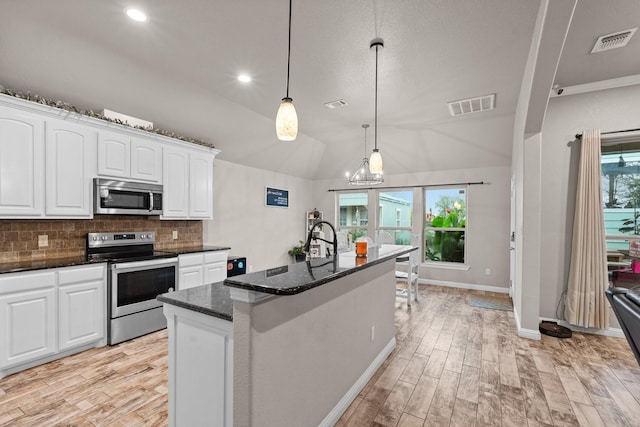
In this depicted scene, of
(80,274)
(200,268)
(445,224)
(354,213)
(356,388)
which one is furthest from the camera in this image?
(354,213)

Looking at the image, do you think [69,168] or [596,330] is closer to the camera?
[69,168]

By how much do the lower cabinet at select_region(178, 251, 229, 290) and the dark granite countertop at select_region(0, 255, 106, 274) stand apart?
0.92 metres

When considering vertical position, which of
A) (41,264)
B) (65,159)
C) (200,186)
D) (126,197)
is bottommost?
(41,264)

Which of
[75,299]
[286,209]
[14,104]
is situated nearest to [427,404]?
[75,299]

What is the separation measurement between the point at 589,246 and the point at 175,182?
5074mm

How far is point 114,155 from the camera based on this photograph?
3.31 meters

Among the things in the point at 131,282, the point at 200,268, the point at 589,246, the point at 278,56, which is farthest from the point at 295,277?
the point at 589,246

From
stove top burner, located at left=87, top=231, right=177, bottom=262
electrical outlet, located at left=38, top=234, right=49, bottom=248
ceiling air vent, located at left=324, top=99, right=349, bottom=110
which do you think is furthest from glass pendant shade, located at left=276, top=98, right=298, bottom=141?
electrical outlet, located at left=38, top=234, right=49, bottom=248

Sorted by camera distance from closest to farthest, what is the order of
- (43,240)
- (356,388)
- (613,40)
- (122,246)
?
(356,388) < (613,40) < (43,240) < (122,246)

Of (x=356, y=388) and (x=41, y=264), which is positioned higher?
(x=41, y=264)

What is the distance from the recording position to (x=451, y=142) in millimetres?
5266

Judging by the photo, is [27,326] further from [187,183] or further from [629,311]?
[629,311]

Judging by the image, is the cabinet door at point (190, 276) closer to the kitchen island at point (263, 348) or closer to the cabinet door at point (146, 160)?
the cabinet door at point (146, 160)

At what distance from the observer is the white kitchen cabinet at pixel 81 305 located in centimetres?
271
